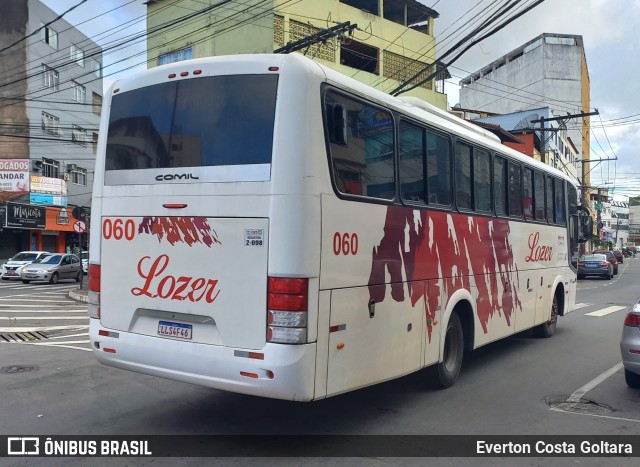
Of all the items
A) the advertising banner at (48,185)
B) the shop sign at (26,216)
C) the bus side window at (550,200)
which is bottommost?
the bus side window at (550,200)

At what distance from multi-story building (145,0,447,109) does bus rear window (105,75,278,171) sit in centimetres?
1754

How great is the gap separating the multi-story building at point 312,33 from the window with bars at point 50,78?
13.4 metres

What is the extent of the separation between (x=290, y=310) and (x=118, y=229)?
2.15m

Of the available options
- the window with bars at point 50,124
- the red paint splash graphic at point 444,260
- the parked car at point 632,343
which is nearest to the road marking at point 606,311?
the red paint splash graphic at point 444,260

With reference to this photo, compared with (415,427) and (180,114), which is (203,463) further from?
(180,114)

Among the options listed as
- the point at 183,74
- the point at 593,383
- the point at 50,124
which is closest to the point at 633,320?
the point at 593,383

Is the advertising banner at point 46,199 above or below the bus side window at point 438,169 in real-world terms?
above

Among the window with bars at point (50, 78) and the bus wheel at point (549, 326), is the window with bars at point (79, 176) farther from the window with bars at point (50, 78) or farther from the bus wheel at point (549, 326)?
the bus wheel at point (549, 326)

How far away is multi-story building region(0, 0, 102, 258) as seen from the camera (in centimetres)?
3519

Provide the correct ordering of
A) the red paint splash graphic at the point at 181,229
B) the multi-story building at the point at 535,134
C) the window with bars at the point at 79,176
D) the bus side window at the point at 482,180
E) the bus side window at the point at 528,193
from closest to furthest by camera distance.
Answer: the red paint splash graphic at the point at 181,229, the bus side window at the point at 482,180, the bus side window at the point at 528,193, the window with bars at the point at 79,176, the multi-story building at the point at 535,134

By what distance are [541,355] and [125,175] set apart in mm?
7331

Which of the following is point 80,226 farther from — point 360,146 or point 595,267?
point 595,267

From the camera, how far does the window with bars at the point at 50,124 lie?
3822 centimetres

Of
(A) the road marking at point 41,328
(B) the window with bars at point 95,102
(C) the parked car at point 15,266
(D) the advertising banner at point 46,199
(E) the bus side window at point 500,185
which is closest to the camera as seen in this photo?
(E) the bus side window at point 500,185
